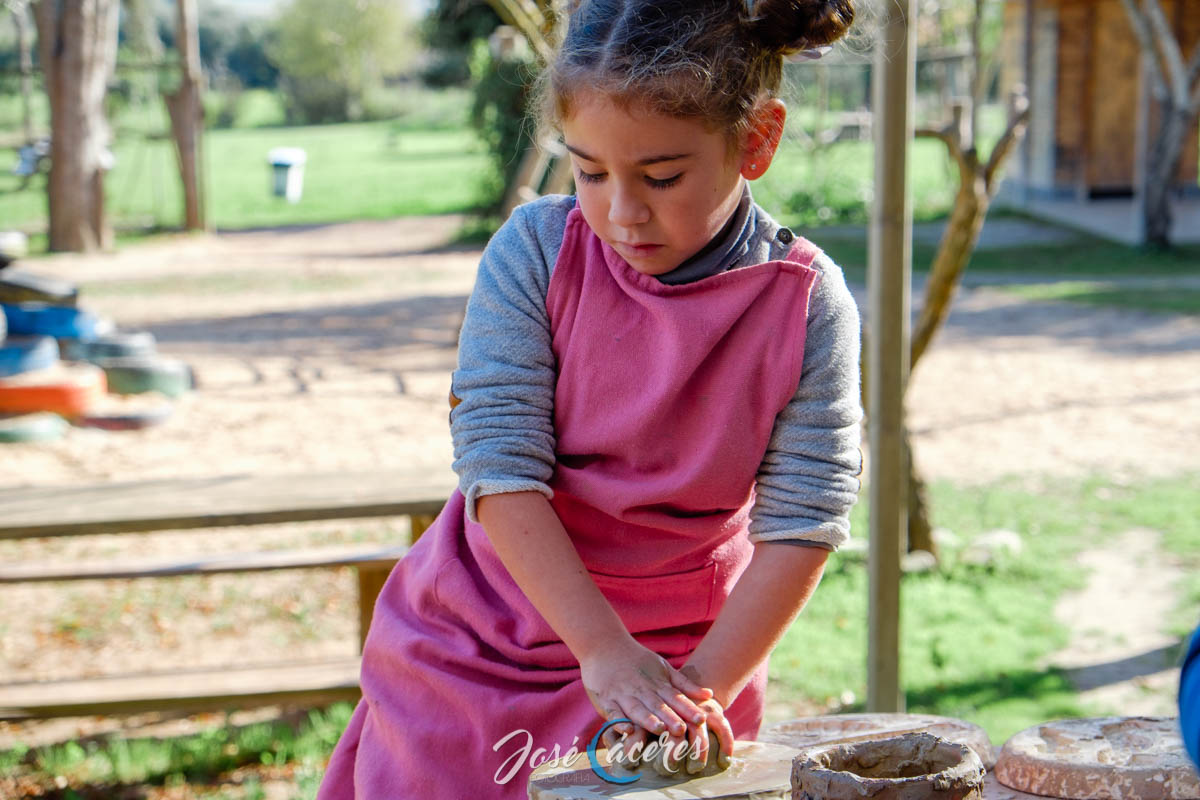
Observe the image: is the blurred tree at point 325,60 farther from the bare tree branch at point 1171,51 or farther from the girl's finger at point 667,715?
the girl's finger at point 667,715

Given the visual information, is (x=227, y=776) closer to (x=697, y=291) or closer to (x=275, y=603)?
(x=275, y=603)

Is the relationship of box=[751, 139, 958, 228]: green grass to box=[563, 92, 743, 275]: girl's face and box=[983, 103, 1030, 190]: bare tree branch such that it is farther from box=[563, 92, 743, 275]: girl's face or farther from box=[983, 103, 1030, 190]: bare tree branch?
box=[563, 92, 743, 275]: girl's face

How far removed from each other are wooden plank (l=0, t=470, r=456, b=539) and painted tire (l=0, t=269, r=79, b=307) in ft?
15.6

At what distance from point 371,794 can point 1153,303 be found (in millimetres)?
10363

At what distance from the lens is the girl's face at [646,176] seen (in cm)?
134

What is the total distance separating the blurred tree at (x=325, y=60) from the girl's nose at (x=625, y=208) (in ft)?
134

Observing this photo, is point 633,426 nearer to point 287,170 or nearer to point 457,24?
point 457,24

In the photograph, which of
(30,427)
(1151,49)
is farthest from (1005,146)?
(1151,49)

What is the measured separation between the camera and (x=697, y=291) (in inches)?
56.5

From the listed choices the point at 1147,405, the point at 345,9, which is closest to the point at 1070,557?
the point at 1147,405

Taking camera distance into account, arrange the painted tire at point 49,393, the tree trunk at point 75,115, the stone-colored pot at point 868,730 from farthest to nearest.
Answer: the tree trunk at point 75,115
the painted tire at point 49,393
the stone-colored pot at point 868,730

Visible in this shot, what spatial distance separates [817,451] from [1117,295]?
34.7 feet

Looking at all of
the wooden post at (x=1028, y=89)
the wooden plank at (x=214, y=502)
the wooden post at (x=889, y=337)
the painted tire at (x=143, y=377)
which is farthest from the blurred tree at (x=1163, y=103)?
the wooden plank at (x=214, y=502)

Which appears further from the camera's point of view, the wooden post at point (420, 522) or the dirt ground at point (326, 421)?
the dirt ground at point (326, 421)
